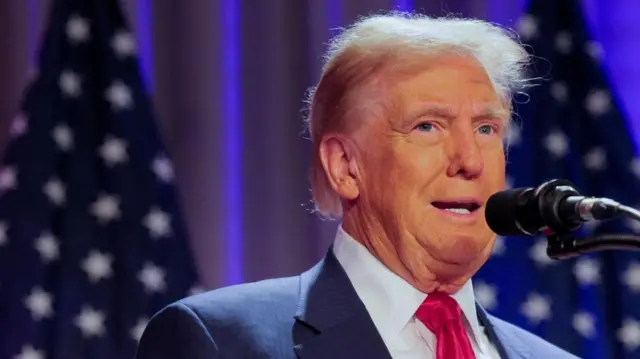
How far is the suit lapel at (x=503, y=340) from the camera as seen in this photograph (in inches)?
89.3

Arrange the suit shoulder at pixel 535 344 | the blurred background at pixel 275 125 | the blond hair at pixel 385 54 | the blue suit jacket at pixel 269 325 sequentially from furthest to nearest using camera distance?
the blurred background at pixel 275 125 < the suit shoulder at pixel 535 344 < the blond hair at pixel 385 54 < the blue suit jacket at pixel 269 325

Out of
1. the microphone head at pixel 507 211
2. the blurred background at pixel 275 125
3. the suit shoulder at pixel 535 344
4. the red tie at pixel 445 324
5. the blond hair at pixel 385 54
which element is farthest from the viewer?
the blurred background at pixel 275 125

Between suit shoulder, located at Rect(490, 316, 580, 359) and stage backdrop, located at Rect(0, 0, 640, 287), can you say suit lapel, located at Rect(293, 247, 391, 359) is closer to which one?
suit shoulder, located at Rect(490, 316, 580, 359)

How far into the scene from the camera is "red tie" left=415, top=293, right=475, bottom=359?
6.77 ft

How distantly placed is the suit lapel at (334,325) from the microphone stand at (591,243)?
1.84 ft

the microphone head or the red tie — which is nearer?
the microphone head

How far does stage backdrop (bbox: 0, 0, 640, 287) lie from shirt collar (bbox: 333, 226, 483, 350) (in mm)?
1190

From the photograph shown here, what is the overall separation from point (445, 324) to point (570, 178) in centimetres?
150

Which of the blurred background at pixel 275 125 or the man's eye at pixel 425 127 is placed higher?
the man's eye at pixel 425 127

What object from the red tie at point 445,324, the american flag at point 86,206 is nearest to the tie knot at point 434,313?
the red tie at point 445,324

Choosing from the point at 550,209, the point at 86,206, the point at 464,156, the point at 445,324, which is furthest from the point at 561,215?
the point at 86,206

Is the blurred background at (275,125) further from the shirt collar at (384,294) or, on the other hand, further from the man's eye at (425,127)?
the man's eye at (425,127)

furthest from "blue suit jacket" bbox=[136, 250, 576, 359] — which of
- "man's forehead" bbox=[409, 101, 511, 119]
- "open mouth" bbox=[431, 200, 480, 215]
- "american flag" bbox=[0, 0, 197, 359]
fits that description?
"american flag" bbox=[0, 0, 197, 359]

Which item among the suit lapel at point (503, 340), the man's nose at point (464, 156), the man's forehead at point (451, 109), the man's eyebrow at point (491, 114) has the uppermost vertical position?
the man's forehead at point (451, 109)
